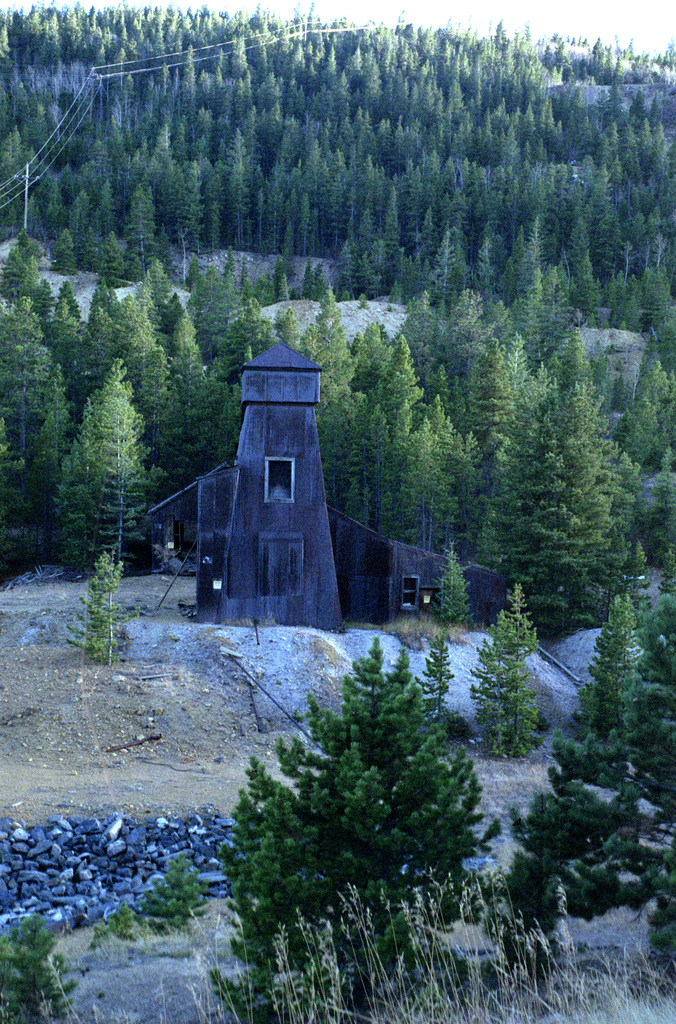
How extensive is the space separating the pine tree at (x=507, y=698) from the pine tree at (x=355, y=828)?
13481 millimetres

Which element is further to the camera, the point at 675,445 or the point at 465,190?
the point at 465,190

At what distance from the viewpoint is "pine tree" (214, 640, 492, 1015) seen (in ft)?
27.8

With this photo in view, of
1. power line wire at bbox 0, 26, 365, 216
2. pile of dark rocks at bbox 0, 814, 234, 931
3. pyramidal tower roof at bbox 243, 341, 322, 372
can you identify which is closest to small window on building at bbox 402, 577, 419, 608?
pyramidal tower roof at bbox 243, 341, 322, 372

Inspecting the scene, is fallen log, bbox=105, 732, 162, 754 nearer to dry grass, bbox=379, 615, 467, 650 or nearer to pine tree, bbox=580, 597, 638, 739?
dry grass, bbox=379, 615, 467, 650

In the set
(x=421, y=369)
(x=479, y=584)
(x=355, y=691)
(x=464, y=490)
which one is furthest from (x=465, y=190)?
(x=355, y=691)

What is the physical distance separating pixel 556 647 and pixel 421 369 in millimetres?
33732

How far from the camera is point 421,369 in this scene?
201 feet

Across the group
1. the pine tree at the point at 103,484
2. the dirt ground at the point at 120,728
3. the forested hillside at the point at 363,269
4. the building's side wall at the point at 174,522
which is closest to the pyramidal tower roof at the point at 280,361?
the dirt ground at the point at 120,728

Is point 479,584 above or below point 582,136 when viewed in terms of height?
below

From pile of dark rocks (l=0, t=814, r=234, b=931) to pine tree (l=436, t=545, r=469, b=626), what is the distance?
14058 millimetres

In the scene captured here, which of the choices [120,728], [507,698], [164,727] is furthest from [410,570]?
[120,728]

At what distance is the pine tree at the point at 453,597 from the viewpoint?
28844 mm

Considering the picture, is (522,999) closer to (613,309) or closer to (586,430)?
(586,430)

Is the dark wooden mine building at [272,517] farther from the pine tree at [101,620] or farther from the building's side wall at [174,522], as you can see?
the building's side wall at [174,522]
